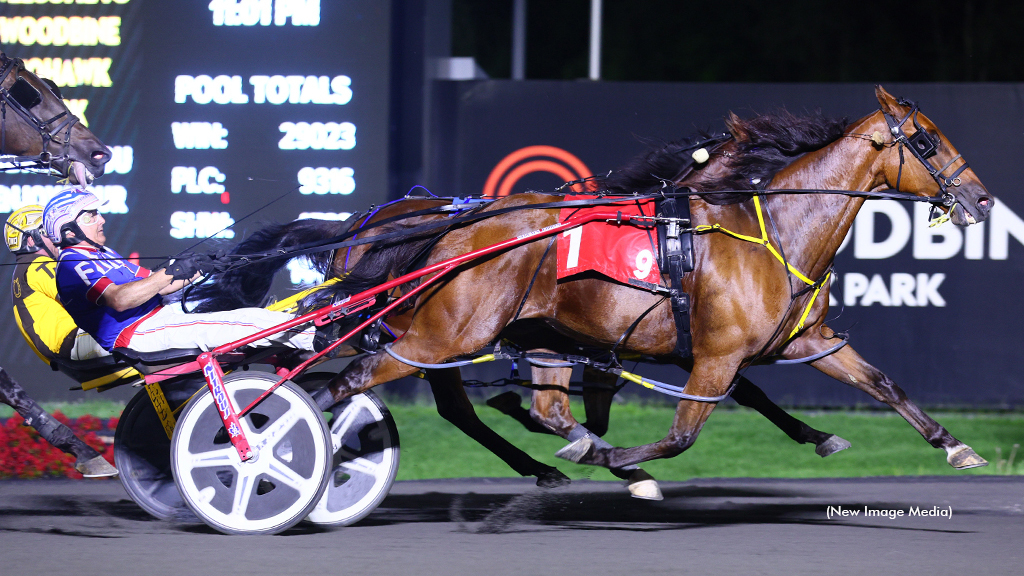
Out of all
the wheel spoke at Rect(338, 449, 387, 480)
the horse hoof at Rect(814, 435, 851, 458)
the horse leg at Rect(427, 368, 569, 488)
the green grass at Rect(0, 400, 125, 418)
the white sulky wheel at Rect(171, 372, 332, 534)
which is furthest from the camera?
the green grass at Rect(0, 400, 125, 418)

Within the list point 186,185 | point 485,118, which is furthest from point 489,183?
point 186,185

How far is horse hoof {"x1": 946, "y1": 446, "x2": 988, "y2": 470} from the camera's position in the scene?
15.9 feet

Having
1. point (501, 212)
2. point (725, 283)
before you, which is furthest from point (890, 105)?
point (501, 212)

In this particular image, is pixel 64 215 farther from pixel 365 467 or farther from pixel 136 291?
pixel 365 467

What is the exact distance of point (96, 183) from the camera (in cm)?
750

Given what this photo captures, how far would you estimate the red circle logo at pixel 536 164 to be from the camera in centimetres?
857

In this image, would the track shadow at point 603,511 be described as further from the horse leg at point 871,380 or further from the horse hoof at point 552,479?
the horse leg at point 871,380

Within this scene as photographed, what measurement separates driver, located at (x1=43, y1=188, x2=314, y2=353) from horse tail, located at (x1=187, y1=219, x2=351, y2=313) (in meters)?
0.41

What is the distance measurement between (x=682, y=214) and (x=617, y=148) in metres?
3.71

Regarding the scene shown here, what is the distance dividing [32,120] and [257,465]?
6.87 feet

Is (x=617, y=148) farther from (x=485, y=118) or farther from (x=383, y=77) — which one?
(x=383, y=77)

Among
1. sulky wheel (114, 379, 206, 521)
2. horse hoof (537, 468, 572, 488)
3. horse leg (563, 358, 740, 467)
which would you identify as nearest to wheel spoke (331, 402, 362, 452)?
sulky wheel (114, 379, 206, 521)

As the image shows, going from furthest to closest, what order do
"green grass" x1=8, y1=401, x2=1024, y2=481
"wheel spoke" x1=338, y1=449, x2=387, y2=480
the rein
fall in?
"green grass" x1=8, y1=401, x2=1024, y2=481
"wheel spoke" x1=338, y1=449, x2=387, y2=480
the rein

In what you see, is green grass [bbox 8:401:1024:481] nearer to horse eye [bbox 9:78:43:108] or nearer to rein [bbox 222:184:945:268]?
rein [bbox 222:184:945:268]
